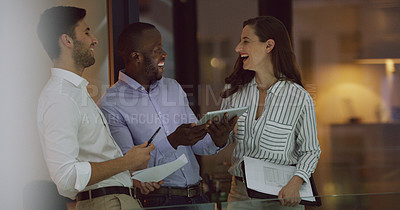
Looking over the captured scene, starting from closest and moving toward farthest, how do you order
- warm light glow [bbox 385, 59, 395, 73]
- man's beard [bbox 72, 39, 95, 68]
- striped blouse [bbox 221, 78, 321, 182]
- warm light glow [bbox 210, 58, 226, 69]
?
1. man's beard [bbox 72, 39, 95, 68]
2. striped blouse [bbox 221, 78, 321, 182]
3. warm light glow [bbox 210, 58, 226, 69]
4. warm light glow [bbox 385, 59, 395, 73]

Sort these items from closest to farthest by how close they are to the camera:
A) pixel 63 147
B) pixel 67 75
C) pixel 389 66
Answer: pixel 63 147 < pixel 67 75 < pixel 389 66

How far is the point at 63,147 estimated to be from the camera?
195cm

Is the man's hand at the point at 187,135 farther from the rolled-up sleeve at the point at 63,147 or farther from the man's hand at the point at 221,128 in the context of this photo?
the rolled-up sleeve at the point at 63,147

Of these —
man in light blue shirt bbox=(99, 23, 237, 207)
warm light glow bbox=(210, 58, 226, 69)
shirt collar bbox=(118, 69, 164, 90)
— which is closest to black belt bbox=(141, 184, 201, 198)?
man in light blue shirt bbox=(99, 23, 237, 207)

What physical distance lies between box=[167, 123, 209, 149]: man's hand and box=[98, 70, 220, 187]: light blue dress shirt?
6 centimetres

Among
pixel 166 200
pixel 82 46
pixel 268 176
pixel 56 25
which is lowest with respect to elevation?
pixel 166 200

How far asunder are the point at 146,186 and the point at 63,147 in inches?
25.0

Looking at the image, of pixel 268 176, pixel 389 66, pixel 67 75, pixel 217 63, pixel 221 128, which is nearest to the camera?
pixel 67 75

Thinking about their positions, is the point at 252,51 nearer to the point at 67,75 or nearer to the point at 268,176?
the point at 268,176

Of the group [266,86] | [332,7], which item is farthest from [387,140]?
[266,86]

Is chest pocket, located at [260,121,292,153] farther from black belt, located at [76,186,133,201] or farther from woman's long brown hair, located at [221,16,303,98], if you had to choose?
black belt, located at [76,186,133,201]

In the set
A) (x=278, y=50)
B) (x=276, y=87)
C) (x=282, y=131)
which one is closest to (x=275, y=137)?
(x=282, y=131)

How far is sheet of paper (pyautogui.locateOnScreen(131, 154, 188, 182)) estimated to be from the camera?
7.30ft

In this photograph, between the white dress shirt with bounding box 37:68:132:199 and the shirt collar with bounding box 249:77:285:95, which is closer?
the white dress shirt with bounding box 37:68:132:199
